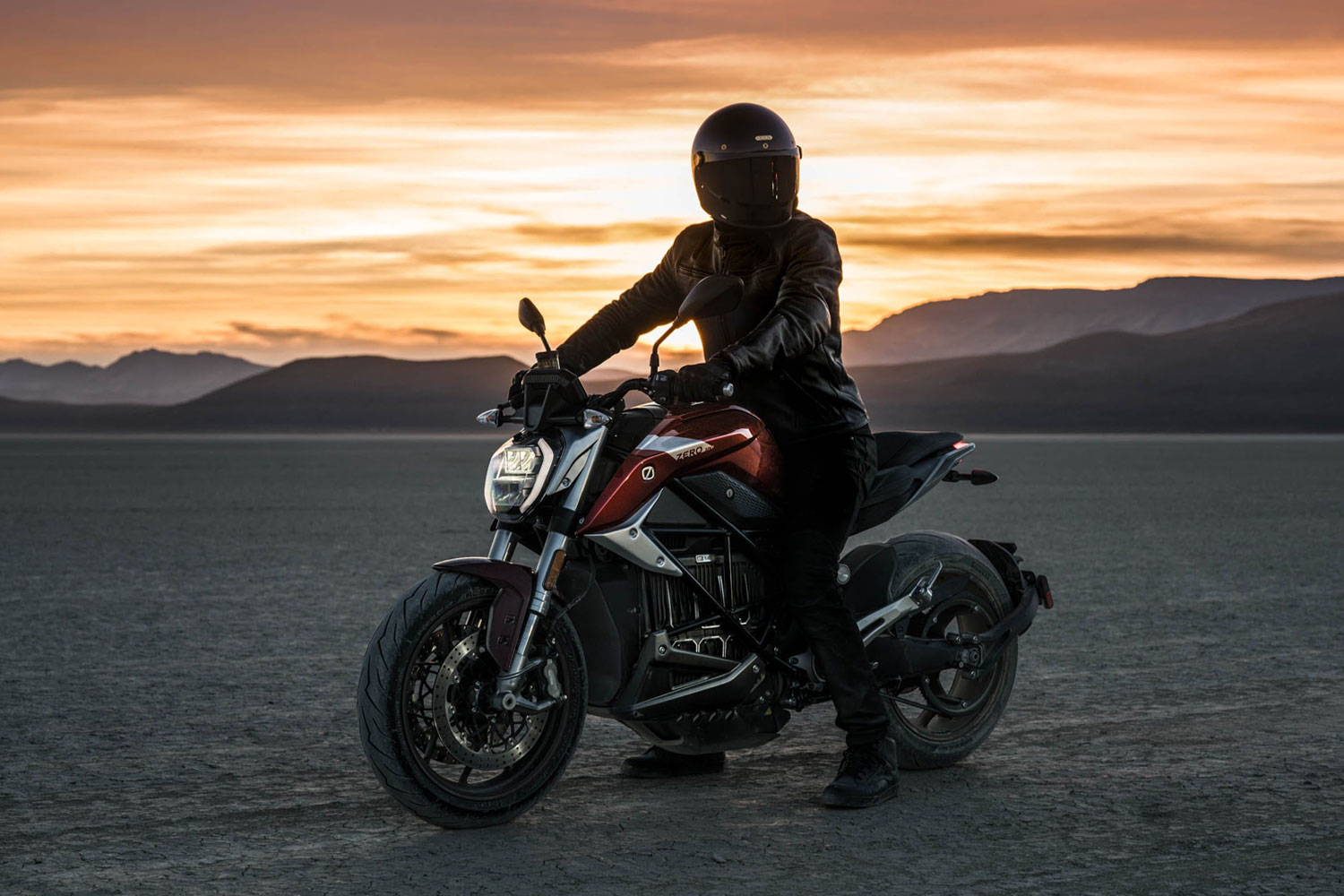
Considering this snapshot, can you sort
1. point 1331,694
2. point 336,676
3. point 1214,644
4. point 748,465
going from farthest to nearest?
point 1214,644 < point 336,676 < point 1331,694 < point 748,465

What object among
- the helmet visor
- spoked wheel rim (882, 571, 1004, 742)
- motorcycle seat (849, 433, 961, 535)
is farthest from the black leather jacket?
spoked wheel rim (882, 571, 1004, 742)

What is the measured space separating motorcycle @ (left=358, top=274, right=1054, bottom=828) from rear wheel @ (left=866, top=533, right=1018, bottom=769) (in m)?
0.32

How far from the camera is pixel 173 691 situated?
8062mm

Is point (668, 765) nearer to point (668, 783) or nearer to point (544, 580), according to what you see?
point (668, 783)

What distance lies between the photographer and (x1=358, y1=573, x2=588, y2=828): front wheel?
520cm

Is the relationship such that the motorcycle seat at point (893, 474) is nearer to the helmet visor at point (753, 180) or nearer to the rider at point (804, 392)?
the rider at point (804, 392)

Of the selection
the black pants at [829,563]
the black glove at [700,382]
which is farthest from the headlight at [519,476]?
the black pants at [829,563]

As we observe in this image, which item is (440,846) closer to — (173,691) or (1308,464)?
(173,691)

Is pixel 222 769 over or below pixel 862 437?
below

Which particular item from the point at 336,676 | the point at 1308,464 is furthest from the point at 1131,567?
the point at 1308,464

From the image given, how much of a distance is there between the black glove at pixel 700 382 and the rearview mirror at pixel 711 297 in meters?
0.16

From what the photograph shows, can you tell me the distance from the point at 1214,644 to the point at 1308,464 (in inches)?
1645

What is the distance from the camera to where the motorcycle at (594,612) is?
17.3 ft

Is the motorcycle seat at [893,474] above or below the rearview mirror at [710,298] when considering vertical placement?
below
